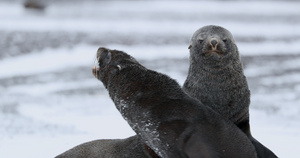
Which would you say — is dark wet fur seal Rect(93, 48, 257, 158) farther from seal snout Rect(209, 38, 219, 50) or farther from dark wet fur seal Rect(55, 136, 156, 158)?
seal snout Rect(209, 38, 219, 50)

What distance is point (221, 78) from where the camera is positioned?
5.06 metres

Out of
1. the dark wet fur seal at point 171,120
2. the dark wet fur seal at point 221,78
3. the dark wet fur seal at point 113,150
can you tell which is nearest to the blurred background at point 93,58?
the dark wet fur seal at point 113,150

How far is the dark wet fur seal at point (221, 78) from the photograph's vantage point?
5.00 metres

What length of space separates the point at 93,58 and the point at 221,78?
4749 millimetres

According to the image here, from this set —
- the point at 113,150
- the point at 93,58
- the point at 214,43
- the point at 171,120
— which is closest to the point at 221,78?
the point at 214,43

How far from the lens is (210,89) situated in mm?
5074

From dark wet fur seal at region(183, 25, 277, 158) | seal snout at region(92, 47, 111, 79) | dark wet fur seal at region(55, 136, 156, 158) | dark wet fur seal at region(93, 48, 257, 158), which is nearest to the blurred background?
dark wet fur seal at region(55, 136, 156, 158)

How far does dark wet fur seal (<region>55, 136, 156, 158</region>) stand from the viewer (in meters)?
4.80

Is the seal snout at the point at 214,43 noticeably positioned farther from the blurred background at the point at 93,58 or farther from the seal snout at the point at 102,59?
the blurred background at the point at 93,58

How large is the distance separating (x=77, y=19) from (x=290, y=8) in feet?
20.9

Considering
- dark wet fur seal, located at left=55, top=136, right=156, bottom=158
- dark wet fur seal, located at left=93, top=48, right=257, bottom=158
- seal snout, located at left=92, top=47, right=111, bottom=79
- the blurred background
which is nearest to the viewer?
dark wet fur seal, located at left=93, top=48, right=257, bottom=158

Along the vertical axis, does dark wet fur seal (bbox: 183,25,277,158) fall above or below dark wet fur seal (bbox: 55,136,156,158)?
above

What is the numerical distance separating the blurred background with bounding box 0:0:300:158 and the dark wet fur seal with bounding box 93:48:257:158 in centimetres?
Result: 137

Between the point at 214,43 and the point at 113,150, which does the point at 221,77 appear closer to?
the point at 214,43
